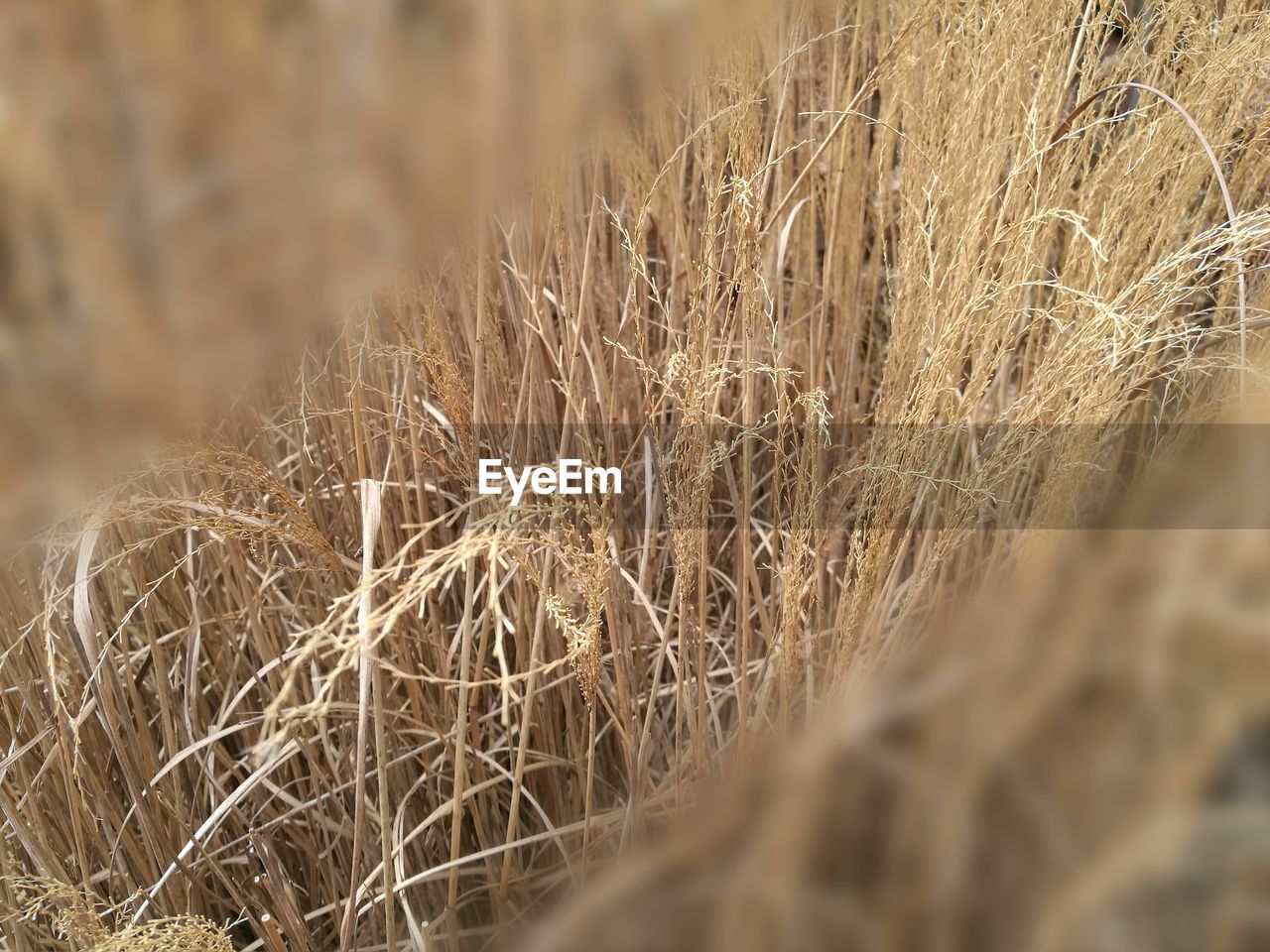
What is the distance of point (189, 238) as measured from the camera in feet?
0.33

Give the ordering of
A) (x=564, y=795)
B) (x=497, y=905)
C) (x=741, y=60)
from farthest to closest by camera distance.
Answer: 1. (x=564, y=795)
2. (x=497, y=905)
3. (x=741, y=60)

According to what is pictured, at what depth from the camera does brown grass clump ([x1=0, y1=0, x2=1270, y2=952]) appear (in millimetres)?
92

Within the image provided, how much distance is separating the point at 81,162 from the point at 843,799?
11 cm

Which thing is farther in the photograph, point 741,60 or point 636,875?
point 741,60

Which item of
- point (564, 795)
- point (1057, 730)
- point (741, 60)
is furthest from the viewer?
point (564, 795)

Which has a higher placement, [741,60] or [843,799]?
[741,60]

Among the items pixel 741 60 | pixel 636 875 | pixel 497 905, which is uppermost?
pixel 741 60

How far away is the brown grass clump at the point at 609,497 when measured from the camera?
92 millimetres

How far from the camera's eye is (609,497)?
33.2 inches

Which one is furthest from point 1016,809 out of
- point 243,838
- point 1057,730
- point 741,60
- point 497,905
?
point 243,838

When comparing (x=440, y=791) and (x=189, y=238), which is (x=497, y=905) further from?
(x=189, y=238)

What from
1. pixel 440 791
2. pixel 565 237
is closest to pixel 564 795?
pixel 440 791

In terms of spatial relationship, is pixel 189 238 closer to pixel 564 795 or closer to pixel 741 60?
pixel 741 60

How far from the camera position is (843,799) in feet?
0.31
